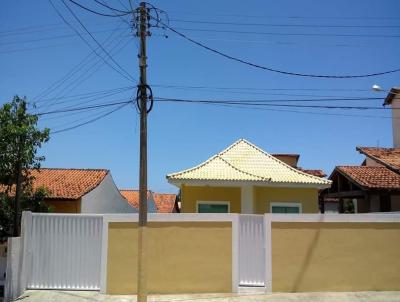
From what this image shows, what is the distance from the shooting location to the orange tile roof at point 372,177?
18.8 meters

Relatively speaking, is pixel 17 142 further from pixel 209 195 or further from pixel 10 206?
pixel 209 195

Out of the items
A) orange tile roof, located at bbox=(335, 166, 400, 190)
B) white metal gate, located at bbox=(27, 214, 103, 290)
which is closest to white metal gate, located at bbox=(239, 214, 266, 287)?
white metal gate, located at bbox=(27, 214, 103, 290)

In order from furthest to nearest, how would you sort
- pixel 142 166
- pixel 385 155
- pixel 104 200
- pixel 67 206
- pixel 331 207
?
pixel 331 207
pixel 104 200
pixel 67 206
pixel 385 155
pixel 142 166

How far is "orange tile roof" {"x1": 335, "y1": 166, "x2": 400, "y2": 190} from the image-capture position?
1875cm

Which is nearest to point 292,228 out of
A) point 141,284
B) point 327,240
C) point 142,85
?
point 327,240

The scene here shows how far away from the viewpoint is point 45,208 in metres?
18.7

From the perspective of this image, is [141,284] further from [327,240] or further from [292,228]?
[327,240]

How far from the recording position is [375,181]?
19344 millimetres

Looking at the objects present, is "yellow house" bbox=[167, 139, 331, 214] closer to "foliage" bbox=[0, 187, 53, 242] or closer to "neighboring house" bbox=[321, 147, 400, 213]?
"neighboring house" bbox=[321, 147, 400, 213]

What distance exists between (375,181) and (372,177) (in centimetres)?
64

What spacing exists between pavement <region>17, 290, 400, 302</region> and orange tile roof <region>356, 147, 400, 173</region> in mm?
8792

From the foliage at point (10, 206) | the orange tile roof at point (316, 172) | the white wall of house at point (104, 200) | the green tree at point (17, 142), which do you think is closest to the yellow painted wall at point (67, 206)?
the white wall of house at point (104, 200)

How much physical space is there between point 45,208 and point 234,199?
7.12m

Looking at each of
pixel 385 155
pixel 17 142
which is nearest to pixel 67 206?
pixel 17 142
